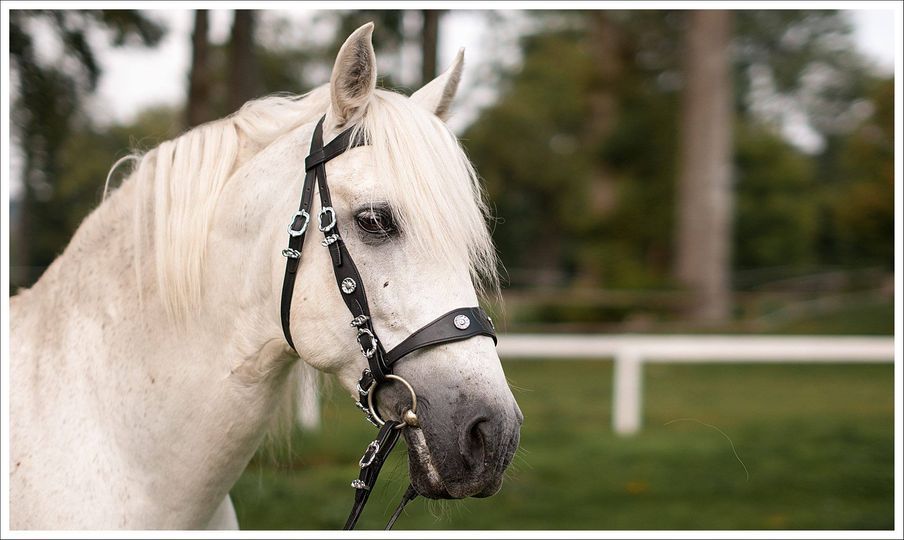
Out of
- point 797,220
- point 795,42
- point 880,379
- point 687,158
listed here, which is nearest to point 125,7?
point 880,379

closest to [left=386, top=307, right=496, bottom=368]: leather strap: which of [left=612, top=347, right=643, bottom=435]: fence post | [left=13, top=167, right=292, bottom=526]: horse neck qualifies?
[left=13, top=167, right=292, bottom=526]: horse neck

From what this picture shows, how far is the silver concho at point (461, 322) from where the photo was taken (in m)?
2.07

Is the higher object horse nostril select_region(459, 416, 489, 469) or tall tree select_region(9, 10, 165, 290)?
tall tree select_region(9, 10, 165, 290)

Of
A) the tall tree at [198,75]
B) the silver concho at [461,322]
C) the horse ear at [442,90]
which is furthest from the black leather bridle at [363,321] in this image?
the tall tree at [198,75]

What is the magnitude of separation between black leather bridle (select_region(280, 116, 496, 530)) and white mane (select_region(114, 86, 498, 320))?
0.15 m

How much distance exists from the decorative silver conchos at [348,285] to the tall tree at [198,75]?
3866mm

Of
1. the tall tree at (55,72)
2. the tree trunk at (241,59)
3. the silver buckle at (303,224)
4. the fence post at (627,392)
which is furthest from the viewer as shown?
the fence post at (627,392)

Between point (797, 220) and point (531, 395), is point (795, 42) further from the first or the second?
point (531, 395)

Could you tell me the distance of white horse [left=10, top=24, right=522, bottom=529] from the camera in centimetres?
212

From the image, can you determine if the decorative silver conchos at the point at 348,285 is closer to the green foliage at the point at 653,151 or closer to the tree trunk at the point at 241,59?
the tree trunk at the point at 241,59

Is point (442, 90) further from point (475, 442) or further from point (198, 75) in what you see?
point (198, 75)

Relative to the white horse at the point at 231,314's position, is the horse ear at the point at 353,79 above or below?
above

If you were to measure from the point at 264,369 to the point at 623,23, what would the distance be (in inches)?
1027

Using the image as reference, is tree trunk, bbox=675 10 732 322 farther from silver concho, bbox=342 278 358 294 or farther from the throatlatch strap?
silver concho, bbox=342 278 358 294
